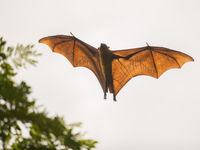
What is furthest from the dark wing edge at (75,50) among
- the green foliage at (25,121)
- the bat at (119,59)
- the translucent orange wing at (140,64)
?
the green foliage at (25,121)

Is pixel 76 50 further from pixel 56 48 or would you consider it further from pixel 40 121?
pixel 40 121

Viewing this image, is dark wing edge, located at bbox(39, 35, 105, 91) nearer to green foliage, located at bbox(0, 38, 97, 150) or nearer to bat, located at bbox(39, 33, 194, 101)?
bat, located at bbox(39, 33, 194, 101)

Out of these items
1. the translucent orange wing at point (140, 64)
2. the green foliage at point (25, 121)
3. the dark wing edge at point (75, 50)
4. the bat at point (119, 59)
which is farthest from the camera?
the dark wing edge at point (75, 50)

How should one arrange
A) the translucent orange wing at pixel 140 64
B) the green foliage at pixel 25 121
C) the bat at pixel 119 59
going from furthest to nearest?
1. the translucent orange wing at pixel 140 64
2. the bat at pixel 119 59
3. the green foliage at pixel 25 121

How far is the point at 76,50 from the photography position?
42.8 ft

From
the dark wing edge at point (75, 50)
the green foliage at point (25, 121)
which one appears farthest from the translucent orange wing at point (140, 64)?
the green foliage at point (25, 121)

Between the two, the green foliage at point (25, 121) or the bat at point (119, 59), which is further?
the bat at point (119, 59)

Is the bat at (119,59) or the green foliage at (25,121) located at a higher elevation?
the bat at (119,59)

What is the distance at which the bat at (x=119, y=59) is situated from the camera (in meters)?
12.2

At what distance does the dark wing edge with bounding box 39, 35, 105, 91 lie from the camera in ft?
41.4

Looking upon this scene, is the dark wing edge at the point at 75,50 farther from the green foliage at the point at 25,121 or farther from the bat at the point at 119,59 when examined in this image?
the green foliage at the point at 25,121

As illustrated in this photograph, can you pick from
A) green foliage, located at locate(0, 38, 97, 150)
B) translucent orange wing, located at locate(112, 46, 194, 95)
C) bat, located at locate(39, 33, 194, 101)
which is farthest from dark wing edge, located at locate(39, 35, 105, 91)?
green foliage, located at locate(0, 38, 97, 150)

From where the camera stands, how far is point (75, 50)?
515 inches

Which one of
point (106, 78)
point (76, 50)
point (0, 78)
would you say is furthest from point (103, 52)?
point (0, 78)
